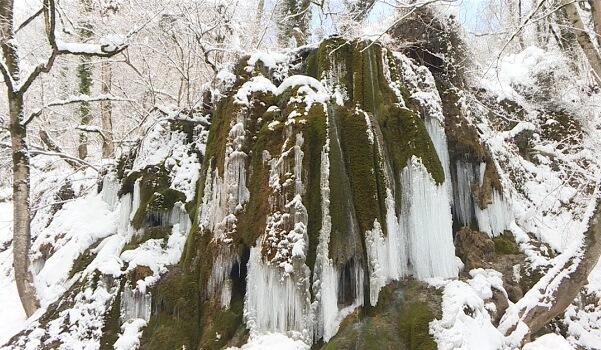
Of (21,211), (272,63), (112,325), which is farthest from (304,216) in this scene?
(21,211)

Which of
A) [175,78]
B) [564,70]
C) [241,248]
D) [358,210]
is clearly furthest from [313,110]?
[175,78]

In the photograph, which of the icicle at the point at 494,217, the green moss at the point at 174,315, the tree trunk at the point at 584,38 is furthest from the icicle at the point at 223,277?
the tree trunk at the point at 584,38

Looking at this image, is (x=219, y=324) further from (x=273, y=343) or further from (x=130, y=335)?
(x=130, y=335)

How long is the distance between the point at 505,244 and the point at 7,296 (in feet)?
33.8

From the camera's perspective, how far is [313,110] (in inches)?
271

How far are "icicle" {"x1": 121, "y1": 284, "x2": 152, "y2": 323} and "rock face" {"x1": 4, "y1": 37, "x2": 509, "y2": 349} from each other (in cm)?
2

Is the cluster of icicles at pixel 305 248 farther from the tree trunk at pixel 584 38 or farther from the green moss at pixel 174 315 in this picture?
the tree trunk at pixel 584 38

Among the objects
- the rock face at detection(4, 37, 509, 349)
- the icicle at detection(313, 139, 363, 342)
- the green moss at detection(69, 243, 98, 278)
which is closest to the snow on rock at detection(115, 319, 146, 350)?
the rock face at detection(4, 37, 509, 349)

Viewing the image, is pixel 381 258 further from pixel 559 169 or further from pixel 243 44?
pixel 243 44

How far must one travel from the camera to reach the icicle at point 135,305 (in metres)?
6.68

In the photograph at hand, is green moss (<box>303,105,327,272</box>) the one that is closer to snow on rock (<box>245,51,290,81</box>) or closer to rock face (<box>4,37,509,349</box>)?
rock face (<box>4,37,509,349</box>)

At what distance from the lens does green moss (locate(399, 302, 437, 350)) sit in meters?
5.35

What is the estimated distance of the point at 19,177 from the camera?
810cm

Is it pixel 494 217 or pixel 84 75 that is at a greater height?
pixel 84 75
